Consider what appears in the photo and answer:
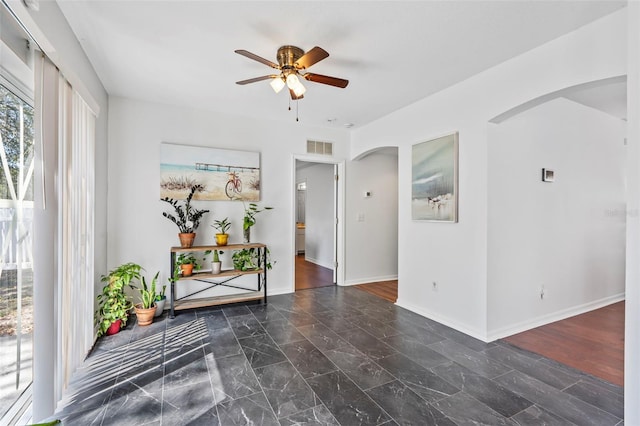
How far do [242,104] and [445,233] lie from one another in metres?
2.92

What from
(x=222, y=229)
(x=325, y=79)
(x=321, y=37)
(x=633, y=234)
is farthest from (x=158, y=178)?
(x=633, y=234)

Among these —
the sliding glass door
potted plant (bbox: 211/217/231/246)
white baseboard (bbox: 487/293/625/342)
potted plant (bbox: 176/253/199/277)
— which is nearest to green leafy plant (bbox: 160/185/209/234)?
potted plant (bbox: 211/217/231/246)

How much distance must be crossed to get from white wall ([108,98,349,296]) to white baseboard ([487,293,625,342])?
9.01 ft

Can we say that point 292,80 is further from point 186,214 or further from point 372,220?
point 372,220

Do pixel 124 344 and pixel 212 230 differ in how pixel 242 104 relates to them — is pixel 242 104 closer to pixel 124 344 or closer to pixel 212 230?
pixel 212 230

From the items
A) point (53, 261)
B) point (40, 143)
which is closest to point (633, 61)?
point (40, 143)

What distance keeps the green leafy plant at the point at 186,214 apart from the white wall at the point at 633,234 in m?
3.74

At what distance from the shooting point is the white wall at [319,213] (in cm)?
647

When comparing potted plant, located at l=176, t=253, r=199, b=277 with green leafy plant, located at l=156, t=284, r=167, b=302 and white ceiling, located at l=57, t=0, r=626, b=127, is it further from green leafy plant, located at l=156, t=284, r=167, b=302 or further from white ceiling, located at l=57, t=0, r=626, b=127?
white ceiling, located at l=57, t=0, r=626, b=127

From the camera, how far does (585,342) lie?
2.81 meters

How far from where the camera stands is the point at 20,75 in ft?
5.39

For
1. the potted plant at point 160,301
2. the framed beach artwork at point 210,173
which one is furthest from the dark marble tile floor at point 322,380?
the framed beach artwork at point 210,173

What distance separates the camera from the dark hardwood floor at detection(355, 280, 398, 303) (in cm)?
432

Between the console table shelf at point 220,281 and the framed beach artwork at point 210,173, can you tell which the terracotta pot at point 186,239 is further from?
the framed beach artwork at point 210,173
